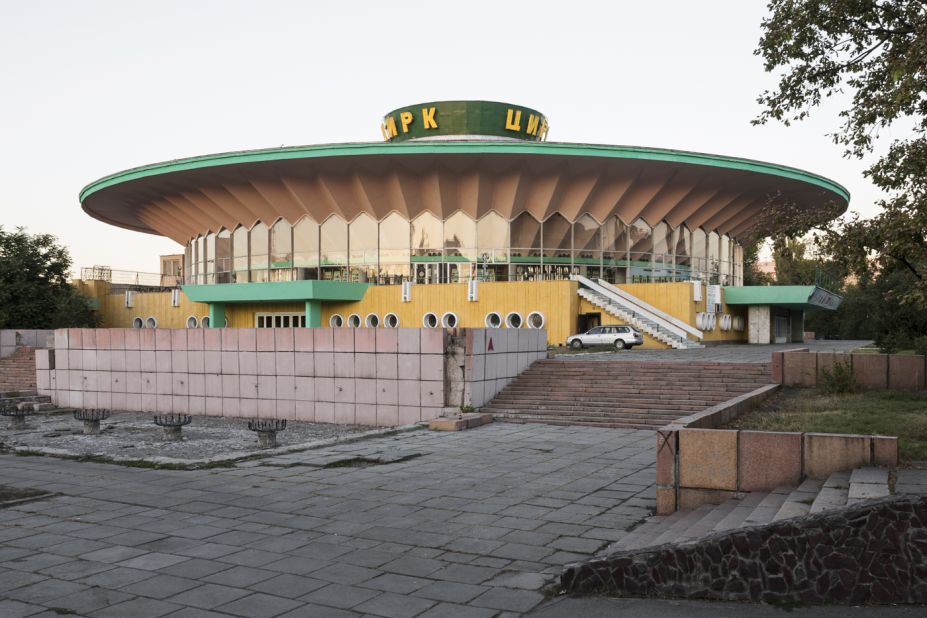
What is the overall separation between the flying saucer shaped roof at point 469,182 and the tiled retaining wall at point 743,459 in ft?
118

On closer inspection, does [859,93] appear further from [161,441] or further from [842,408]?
[161,441]

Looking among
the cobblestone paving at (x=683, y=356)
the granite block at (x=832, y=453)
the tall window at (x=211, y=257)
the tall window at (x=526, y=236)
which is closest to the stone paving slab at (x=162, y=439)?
the granite block at (x=832, y=453)

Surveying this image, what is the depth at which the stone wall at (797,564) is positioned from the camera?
7.02 metres

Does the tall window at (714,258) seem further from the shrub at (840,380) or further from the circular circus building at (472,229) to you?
the shrub at (840,380)

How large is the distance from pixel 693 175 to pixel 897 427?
3862 cm

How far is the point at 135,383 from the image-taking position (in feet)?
94.1

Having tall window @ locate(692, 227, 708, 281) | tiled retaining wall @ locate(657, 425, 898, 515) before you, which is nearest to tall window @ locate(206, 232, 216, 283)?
tall window @ locate(692, 227, 708, 281)

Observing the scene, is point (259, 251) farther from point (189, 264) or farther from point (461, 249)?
point (461, 249)

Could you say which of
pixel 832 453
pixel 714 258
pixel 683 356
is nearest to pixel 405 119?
pixel 714 258

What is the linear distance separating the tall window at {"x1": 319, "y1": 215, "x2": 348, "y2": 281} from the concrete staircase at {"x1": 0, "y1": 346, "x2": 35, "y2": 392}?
17.4m

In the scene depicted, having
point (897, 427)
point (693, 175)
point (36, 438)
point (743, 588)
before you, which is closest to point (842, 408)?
point (897, 427)

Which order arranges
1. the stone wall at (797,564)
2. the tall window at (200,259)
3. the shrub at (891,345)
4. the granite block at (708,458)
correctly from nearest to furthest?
the stone wall at (797,564) < the granite block at (708,458) < the shrub at (891,345) < the tall window at (200,259)

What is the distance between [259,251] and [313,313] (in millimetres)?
8755

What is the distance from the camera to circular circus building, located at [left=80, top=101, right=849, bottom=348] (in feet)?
148
